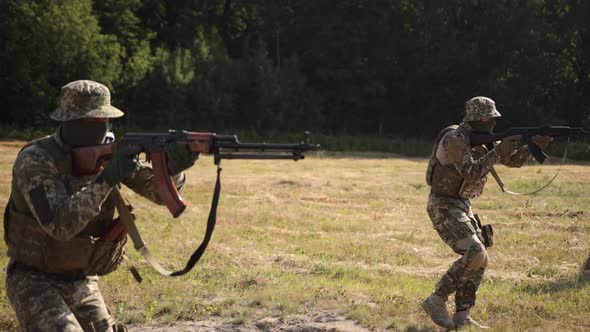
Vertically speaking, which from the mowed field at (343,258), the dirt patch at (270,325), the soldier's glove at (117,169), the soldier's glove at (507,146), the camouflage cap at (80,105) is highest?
the camouflage cap at (80,105)

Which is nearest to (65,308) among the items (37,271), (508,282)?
(37,271)

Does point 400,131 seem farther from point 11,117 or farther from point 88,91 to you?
point 88,91

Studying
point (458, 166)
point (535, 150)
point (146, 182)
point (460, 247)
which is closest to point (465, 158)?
point (458, 166)

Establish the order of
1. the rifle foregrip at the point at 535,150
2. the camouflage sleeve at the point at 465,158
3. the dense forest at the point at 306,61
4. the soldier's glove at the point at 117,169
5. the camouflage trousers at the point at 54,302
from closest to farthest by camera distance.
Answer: the soldier's glove at the point at 117,169
the camouflage trousers at the point at 54,302
the camouflage sleeve at the point at 465,158
the rifle foregrip at the point at 535,150
the dense forest at the point at 306,61

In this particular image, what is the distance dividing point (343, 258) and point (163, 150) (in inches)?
266

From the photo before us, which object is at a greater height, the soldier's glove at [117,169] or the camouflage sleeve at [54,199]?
the soldier's glove at [117,169]

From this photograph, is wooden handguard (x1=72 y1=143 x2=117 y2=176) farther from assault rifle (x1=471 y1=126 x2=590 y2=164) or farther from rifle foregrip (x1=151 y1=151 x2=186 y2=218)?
assault rifle (x1=471 y1=126 x2=590 y2=164)

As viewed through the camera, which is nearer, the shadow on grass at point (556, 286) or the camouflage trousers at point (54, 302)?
the camouflage trousers at point (54, 302)

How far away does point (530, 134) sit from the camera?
8.05 metres

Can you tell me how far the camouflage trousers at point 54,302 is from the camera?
4961 millimetres

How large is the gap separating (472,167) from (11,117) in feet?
118

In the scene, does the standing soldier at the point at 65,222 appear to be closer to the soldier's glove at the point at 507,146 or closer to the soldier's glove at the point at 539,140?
the soldier's glove at the point at 507,146

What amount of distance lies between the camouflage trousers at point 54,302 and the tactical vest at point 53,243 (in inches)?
2.8

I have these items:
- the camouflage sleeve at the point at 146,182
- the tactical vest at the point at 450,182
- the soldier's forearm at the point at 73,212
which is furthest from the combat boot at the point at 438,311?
the soldier's forearm at the point at 73,212
